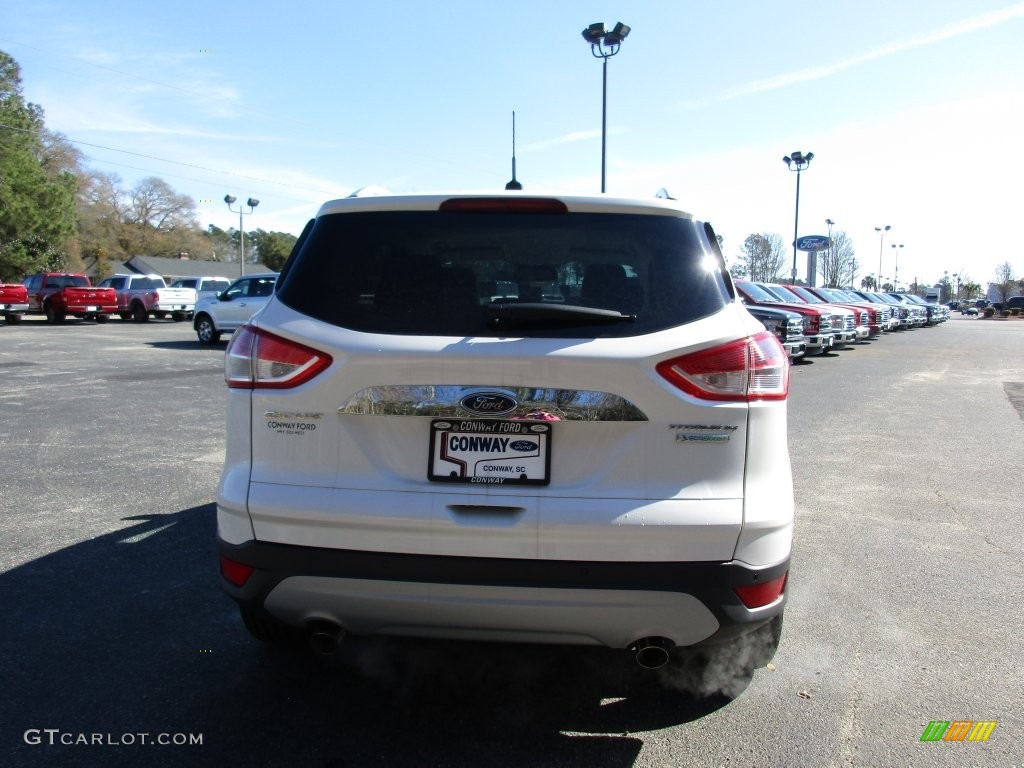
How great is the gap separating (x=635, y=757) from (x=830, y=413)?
8558 mm

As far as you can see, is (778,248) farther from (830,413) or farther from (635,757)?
(635,757)

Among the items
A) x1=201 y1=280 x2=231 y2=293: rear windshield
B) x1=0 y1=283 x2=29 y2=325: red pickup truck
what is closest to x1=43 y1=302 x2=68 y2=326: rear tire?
x1=0 y1=283 x2=29 y2=325: red pickup truck

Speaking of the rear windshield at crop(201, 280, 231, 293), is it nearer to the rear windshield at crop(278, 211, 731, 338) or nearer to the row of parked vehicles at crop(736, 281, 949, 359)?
the row of parked vehicles at crop(736, 281, 949, 359)

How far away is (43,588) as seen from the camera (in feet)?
13.1

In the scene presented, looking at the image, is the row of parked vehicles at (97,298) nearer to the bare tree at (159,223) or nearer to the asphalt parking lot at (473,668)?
the asphalt parking lot at (473,668)

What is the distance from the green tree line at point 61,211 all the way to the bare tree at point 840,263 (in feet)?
233

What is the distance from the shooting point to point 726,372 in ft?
8.18

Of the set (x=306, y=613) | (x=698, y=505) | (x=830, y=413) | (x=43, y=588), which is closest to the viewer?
(x=698, y=505)

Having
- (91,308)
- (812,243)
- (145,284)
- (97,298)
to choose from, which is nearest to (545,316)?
(91,308)

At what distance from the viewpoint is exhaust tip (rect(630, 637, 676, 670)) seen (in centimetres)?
256

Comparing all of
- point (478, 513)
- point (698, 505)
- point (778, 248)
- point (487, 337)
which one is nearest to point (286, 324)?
point (487, 337)

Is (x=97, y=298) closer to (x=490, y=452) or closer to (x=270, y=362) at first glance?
(x=270, y=362)

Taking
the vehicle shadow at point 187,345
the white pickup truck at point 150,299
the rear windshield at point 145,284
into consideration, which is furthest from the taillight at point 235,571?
the rear windshield at point 145,284

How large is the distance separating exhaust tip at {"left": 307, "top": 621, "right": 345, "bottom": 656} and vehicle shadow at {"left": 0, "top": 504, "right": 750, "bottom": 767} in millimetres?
287
